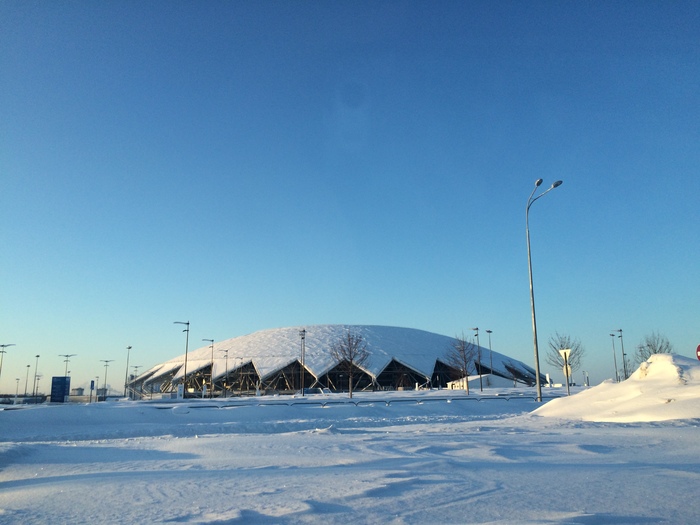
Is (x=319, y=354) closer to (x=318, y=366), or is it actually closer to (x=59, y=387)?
(x=318, y=366)

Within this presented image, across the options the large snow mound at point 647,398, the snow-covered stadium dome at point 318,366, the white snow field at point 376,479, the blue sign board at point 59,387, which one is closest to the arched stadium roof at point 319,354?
the snow-covered stadium dome at point 318,366

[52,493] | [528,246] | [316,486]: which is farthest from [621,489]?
[528,246]

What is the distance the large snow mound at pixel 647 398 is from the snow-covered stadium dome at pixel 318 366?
1651 inches

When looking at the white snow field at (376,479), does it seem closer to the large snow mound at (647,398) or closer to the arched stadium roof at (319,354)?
the large snow mound at (647,398)

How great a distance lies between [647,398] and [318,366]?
1959 inches

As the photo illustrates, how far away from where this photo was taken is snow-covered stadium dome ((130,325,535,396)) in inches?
2450

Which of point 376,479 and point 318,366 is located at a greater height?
point 318,366

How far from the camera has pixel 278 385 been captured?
63500 millimetres

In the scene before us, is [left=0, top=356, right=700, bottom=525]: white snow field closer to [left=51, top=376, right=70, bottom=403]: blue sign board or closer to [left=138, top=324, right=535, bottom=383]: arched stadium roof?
[left=51, top=376, right=70, bottom=403]: blue sign board

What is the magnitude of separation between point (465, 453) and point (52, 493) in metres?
4.76

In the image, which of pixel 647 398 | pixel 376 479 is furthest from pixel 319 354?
pixel 376 479

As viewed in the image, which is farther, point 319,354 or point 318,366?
point 319,354

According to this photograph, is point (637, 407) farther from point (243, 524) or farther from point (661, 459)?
point (243, 524)

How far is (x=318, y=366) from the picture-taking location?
61312 mm
